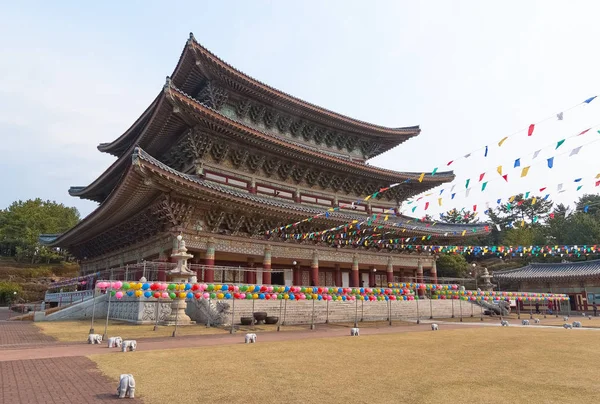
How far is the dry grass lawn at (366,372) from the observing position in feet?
21.1

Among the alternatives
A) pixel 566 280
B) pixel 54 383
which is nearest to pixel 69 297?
pixel 54 383

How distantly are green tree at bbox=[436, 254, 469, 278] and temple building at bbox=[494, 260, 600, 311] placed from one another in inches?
386

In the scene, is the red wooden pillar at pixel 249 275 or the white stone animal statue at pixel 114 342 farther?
the red wooden pillar at pixel 249 275

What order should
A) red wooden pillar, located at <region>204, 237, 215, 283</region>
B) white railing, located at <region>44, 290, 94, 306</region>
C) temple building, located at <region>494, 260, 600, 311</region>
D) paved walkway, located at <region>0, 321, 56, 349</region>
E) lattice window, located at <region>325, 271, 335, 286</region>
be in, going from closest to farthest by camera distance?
paved walkway, located at <region>0, 321, 56, 349</region>, red wooden pillar, located at <region>204, 237, 215, 283</region>, white railing, located at <region>44, 290, 94, 306</region>, lattice window, located at <region>325, 271, 335, 286</region>, temple building, located at <region>494, 260, 600, 311</region>

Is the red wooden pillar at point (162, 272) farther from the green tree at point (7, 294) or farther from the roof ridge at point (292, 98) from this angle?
the green tree at point (7, 294)

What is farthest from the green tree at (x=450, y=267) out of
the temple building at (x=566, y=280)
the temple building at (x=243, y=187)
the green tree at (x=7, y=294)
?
the green tree at (x=7, y=294)

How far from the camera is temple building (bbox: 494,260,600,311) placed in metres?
38.4

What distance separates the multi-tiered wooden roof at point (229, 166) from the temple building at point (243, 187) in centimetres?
8

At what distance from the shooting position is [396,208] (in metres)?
34.3

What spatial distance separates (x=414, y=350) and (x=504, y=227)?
2979 inches

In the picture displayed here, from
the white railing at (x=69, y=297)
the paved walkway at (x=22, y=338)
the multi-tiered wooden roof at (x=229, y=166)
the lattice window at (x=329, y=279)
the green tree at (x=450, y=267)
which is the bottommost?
the paved walkway at (x=22, y=338)

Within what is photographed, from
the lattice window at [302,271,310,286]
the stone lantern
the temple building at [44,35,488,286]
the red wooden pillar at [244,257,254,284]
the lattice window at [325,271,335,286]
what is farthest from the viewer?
the lattice window at [325,271,335,286]

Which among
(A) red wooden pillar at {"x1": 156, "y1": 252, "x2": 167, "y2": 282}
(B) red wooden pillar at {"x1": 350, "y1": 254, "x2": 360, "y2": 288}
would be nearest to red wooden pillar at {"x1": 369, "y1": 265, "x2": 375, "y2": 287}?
(B) red wooden pillar at {"x1": 350, "y1": 254, "x2": 360, "y2": 288}

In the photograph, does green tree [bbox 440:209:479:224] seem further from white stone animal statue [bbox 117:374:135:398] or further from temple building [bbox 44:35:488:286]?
white stone animal statue [bbox 117:374:135:398]
